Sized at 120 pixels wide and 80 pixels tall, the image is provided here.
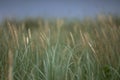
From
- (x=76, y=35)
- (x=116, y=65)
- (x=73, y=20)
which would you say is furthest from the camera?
(x=73, y=20)

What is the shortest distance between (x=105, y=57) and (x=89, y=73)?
369 millimetres

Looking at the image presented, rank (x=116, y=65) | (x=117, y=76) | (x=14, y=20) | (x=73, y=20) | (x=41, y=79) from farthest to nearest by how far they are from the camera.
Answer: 1. (x=73, y=20)
2. (x=14, y=20)
3. (x=116, y=65)
4. (x=117, y=76)
5. (x=41, y=79)

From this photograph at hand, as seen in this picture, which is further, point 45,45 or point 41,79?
point 45,45

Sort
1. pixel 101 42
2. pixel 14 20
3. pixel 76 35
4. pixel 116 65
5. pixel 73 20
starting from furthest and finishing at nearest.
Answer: pixel 73 20
pixel 14 20
pixel 76 35
pixel 101 42
pixel 116 65

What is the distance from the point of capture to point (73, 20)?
508 cm

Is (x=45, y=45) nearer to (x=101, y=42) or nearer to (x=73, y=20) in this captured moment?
(x=101, y=42)

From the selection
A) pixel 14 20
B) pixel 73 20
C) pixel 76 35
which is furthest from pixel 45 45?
pixel 73 20

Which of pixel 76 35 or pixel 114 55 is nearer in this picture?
pixel 114 55

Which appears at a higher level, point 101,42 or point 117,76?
point 101,42

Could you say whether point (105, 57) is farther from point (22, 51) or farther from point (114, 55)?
point (22, 51)

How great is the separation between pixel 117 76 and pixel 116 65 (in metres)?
0.17

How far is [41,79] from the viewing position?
1.86 m

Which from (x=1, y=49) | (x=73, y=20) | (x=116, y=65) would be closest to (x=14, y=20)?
(x=73, y=20)

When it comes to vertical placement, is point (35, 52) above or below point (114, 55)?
above
